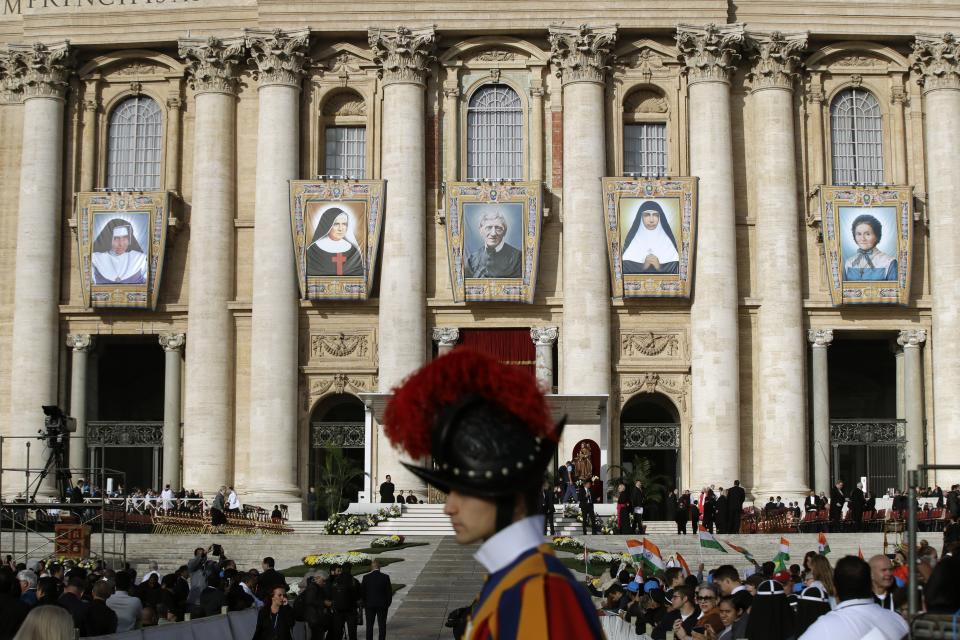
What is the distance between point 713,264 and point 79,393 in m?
19.2

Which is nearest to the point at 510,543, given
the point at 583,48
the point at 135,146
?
the point at 583,48

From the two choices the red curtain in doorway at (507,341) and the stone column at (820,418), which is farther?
the red curtain in doorway at (507,341)

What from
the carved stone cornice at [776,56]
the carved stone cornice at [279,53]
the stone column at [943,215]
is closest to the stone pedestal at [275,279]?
the carved stone cornice at [279,53]

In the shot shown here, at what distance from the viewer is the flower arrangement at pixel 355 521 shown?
124ft

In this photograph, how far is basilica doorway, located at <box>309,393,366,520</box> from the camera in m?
43.8

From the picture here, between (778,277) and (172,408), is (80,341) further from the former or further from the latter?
(778,277)

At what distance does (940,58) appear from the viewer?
154ft

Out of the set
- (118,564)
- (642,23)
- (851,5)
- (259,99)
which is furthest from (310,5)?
(118,564)

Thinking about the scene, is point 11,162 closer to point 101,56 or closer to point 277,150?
point 101,56

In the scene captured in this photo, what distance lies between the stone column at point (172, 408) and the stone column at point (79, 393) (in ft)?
7.67

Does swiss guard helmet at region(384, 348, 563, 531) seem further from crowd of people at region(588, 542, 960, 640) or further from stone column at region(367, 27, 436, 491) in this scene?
stone column at region(367, 27, 436, 491)

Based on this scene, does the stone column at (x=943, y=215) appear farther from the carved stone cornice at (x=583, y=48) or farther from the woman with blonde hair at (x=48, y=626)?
the woman with blonde hair at (x=48, y=626)

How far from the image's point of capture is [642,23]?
154ft

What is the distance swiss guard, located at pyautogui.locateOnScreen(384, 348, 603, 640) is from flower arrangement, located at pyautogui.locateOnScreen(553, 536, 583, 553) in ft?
91.7
